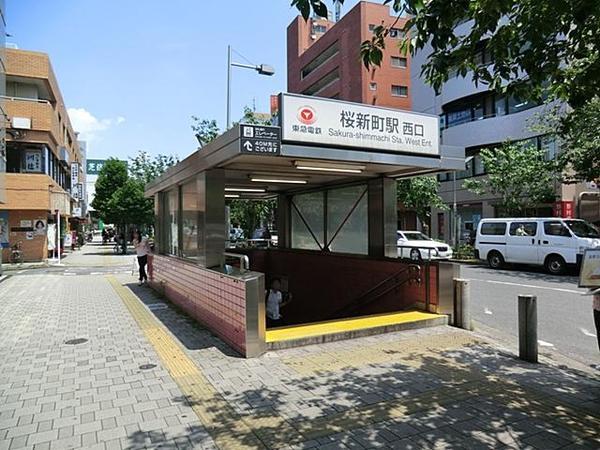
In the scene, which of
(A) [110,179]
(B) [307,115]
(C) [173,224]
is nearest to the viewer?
(B) [307,115]

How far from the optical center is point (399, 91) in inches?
1623

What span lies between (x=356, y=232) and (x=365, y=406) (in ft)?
20.9

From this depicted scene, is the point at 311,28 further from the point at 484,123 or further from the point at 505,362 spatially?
the point at 505,362

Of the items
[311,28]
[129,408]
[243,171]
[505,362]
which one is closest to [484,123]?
[243,171]

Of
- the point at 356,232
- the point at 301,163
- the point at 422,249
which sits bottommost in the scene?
the point at 422,249

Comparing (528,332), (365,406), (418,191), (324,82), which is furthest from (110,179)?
(365,406)

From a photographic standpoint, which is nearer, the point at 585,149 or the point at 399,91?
the point at 585,149

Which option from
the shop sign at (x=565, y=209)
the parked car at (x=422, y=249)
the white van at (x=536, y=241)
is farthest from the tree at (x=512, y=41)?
the shop sign at (x=565, y=209)

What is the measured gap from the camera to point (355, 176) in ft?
31.6

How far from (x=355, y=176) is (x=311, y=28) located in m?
50.3

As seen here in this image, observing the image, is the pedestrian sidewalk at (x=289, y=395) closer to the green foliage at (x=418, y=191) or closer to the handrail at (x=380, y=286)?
the handrail at (x=380, y=286)

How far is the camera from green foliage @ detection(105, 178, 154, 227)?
3019cm

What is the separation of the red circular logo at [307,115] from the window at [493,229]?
14841 mm

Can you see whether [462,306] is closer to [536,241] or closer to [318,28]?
[536,241]
